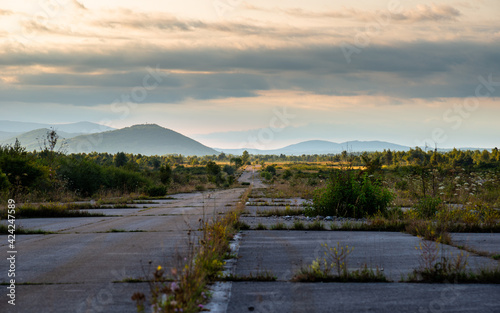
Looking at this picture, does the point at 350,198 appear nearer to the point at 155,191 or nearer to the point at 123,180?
the point at 155,191

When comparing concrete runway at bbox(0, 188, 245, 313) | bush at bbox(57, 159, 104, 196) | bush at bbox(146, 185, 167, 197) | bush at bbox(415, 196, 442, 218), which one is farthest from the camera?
bush at bbox(146, 185, 167, 197)

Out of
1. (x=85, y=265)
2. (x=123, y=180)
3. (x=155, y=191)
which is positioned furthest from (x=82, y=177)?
(x=85, y=265)

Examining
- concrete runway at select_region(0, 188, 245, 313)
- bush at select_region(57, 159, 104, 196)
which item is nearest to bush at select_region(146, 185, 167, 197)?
bush at select_region(57, 159, 104, 196)

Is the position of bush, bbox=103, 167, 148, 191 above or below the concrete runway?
above

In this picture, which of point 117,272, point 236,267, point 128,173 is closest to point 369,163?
point 236,267

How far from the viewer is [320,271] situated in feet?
21.4

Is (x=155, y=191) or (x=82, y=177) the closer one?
(x=82, y=177)

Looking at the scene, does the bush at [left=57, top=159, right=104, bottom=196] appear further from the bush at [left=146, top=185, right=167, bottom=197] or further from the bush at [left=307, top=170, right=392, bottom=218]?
the bush at [left=307, top=170, right=392, bottom=218]

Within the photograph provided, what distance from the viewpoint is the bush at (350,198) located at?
14.8 m

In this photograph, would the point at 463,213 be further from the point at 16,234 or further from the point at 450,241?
the point at 16,234

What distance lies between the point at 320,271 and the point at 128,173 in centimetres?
3500

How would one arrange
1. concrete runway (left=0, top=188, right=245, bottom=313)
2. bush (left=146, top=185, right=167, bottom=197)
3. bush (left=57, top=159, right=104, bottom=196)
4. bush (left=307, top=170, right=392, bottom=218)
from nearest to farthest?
concrete runway (left=0, top=188, right=245, bottom=313)
bush (left=307, top=170, right=392, bottom=218)
bush (left=57, top=159, right=104, bottom=196)
bush (left=146, top=185, right=167, bottom=197)

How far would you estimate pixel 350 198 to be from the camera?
15102mm

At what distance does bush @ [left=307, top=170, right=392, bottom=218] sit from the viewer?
585 inches
